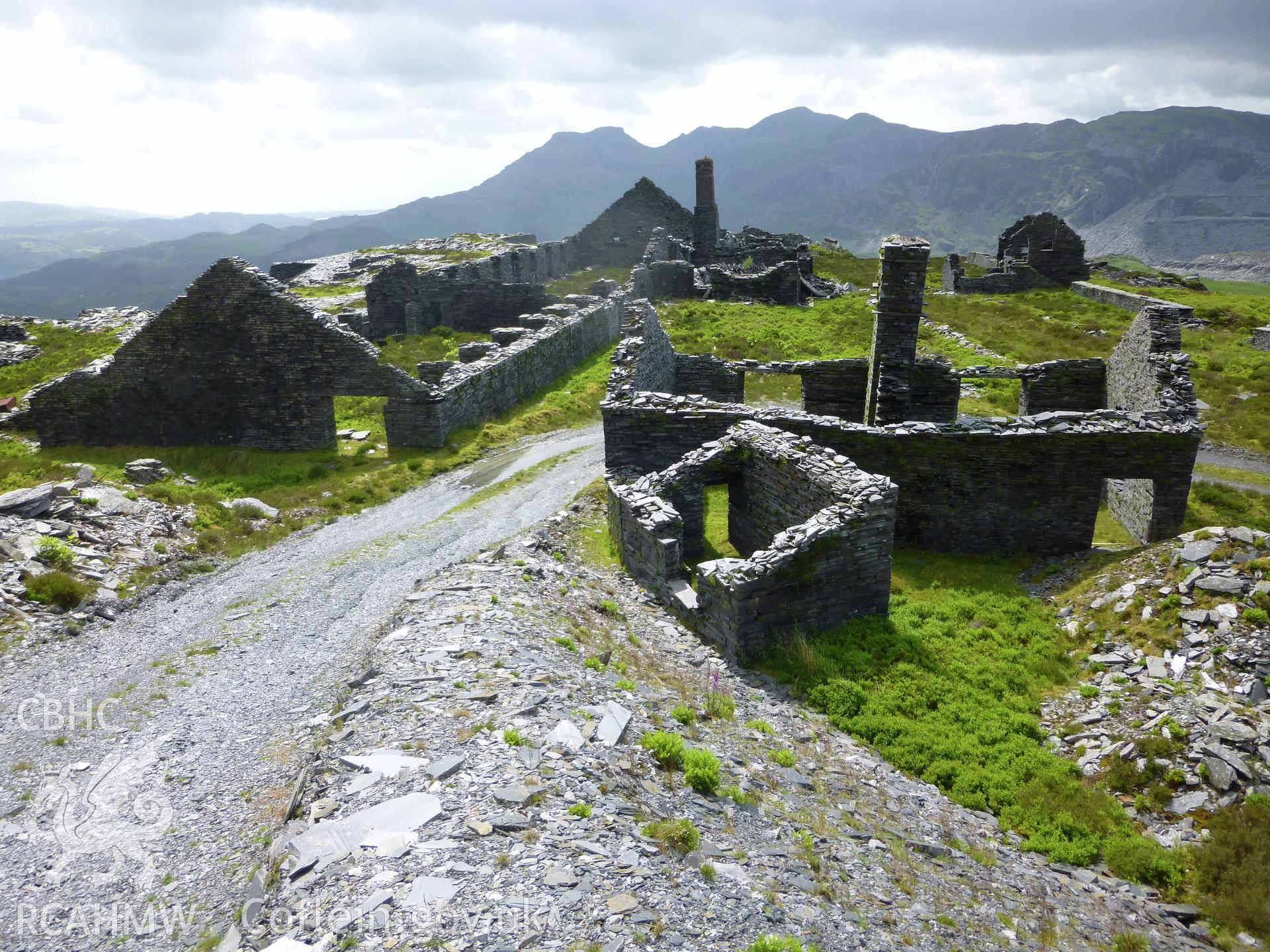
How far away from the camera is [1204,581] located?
503 inches

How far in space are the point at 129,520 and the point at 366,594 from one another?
6.49 meters

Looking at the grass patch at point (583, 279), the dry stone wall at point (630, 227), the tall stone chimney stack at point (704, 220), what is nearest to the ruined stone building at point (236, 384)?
the grass patch at point (583, 279)

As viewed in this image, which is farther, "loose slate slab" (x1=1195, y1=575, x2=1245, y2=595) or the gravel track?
"loose slate slab" (x1=1195, y1=575, x2=1245, y2=595)

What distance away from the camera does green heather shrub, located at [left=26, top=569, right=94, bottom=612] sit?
1349 centimetres

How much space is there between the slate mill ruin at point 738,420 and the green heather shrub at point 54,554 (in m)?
10.8

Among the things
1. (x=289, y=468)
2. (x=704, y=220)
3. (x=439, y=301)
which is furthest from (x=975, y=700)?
(x=704, y=220)

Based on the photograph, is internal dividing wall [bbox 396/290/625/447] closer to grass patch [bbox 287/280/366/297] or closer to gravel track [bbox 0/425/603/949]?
gravel track [bbox 0/425/603/949]

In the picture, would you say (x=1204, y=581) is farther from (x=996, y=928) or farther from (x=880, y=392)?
(x=880, y=392)

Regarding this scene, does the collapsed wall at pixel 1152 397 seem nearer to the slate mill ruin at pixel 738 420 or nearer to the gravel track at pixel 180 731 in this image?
the slate mill ruin at pixel 738 420

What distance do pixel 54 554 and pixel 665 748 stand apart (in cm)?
1316

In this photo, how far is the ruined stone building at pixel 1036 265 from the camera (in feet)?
187

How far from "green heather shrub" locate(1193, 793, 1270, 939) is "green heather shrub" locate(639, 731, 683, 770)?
233 inches

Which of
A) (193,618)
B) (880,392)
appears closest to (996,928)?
(193,618)

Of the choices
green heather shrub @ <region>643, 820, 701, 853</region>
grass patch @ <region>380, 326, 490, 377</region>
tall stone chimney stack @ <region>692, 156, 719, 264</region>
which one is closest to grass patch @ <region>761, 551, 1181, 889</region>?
green heather shrub @ <region>643, 820, 701, 853</region>
